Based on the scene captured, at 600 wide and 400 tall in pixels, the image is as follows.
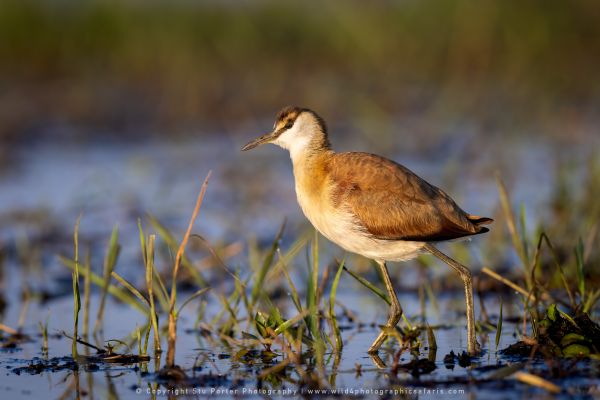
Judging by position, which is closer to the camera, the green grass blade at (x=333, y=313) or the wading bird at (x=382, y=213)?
the green grass blade at (x=333, y=313)

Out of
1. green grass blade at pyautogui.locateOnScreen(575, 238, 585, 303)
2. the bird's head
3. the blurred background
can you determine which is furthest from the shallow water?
the bird's head

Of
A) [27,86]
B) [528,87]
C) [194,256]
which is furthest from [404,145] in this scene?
[27,86]

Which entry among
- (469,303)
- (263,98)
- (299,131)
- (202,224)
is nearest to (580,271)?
(469,303)

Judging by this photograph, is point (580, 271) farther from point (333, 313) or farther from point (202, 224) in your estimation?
point (202, 224)

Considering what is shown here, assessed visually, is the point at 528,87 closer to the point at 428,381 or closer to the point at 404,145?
the point at 404,145

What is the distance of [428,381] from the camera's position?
521 cm

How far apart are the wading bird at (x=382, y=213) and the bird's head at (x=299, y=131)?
10.7 inches


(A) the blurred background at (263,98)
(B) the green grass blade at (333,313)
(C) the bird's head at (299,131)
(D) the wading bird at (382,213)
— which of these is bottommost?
(B) the green grass blade at (333,313)

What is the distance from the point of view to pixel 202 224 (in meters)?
9.52

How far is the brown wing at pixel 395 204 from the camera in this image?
6.00m

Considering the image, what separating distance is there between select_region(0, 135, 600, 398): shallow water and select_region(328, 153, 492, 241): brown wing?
69 cm

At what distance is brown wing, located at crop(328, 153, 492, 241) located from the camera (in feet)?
19.7

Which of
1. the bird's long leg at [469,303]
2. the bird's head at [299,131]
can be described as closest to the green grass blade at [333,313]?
the bird's long leg at [469,303]

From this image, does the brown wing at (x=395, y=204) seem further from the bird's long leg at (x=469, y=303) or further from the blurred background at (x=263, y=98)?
the blurred background at (x=263, y=98)
